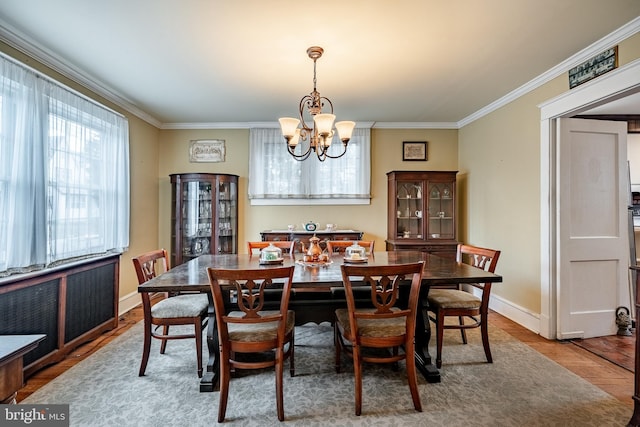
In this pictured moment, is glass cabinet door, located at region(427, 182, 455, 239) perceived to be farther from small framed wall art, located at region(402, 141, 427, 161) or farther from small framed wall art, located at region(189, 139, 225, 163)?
small framed wall art, located at region(189, 139, 225, 163)

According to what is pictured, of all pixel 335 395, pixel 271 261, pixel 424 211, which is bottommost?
pixel 335 395

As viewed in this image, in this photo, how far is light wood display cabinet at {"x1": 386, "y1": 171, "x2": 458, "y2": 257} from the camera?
4.16 metres

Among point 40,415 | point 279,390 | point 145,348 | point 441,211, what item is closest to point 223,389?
point 279,390

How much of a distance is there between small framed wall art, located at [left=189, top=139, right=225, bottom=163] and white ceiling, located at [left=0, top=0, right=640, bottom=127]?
104 cm

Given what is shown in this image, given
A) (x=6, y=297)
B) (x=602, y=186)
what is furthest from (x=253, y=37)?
(x=602, y=186)

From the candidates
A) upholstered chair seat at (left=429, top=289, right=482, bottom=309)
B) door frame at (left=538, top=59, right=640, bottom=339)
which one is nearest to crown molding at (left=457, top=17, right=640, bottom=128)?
door frame at (left=538, top=59, right=640, bottom=339)

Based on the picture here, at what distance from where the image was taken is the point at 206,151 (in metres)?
4.55

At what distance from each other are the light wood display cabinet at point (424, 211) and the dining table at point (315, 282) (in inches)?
53.0

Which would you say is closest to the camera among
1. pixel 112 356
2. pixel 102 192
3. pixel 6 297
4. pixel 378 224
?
pixel 6 297

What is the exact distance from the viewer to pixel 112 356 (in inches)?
98.7

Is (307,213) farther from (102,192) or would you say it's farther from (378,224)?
(102,192)

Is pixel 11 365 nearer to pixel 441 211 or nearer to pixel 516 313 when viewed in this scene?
pixel 516 313

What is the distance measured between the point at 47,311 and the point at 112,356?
603 millimetres

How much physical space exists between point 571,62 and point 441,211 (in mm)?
2174
